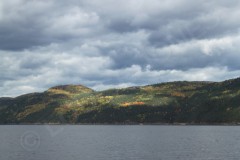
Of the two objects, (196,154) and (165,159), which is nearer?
(165,159)

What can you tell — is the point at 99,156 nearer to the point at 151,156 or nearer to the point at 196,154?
the point at 151,156

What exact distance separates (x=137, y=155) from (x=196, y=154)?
2496 centimetres

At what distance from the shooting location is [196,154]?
158 meters

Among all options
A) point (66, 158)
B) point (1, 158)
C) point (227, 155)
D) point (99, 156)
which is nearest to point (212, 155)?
point (227, 155)

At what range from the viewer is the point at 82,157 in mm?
149250

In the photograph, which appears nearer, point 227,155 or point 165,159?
point 165,159

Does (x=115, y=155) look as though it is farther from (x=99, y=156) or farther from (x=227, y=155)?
(x=227, y=155)

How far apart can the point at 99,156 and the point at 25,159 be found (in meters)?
29.8

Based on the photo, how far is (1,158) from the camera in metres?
147

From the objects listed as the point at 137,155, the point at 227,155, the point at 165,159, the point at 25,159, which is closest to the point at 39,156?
the point at 25,159

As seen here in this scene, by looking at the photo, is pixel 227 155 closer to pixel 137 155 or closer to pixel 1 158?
pixel 137 155

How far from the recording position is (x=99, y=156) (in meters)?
154

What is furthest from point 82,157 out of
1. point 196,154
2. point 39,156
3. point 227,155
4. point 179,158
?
point 227,155

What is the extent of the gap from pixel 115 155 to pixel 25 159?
3687 cm
